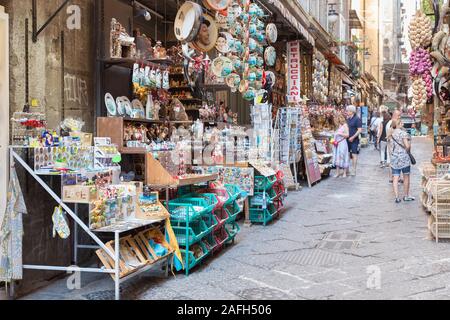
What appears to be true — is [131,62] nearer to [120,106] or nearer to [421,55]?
[120,106]

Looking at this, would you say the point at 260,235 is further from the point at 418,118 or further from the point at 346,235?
the point at 418,118

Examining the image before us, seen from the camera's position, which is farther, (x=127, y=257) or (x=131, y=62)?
(x=131, y=62)

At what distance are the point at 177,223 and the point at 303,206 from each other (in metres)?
5.34

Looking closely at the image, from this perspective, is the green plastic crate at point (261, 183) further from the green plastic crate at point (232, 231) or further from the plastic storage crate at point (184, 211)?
the plastic storage crate at point (184, 211)

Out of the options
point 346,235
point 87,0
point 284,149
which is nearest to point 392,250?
point 346,235

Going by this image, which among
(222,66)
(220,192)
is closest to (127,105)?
(220,192)

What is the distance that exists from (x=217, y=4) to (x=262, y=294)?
489 cm

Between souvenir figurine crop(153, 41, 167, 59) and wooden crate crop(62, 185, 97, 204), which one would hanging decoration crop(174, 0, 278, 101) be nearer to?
souvenir figurine crop(153, 41, 167, 59)

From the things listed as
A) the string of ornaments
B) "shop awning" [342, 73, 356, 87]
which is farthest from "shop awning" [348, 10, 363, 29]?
the string of ornaments

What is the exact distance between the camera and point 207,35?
8438 mm

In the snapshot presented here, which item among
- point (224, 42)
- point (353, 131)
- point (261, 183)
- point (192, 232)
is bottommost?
point (192, 232)

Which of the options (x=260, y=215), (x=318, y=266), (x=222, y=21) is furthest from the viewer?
(x=222, y=21)

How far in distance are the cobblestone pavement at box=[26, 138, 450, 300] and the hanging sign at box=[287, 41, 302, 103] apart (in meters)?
6.70

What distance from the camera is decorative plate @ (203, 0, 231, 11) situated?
27.5 feet
